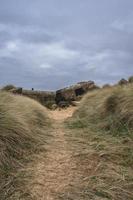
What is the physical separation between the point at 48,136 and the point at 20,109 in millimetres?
1086

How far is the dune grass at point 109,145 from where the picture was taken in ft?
18.3

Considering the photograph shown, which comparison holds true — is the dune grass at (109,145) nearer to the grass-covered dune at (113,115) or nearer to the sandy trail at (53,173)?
the grass-covered dune at (113,115)

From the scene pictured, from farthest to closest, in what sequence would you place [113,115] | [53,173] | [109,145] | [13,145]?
[113,115], [109,145], [13,145], [53,173]

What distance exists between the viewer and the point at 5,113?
7.81 metres

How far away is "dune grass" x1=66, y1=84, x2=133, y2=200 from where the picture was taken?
18.3 feet

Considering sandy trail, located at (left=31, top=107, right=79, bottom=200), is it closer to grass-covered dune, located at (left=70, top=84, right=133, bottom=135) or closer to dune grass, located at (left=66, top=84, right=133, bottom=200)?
dune grass, located at (left=66, top=84, right=133, bottom=200)

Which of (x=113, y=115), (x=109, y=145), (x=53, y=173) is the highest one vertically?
(x=113, y=115)

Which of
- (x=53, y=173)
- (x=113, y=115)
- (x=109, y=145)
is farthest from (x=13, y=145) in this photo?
(x=113, y=115)

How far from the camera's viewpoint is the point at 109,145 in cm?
752

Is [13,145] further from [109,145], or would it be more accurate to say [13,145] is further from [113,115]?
[113,115]

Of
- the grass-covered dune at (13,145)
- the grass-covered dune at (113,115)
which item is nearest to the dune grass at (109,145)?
the grass-covered dune at (113,115)

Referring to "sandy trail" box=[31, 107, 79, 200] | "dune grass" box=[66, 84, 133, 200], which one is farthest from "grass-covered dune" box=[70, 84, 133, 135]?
"sandy trail" box=[31, 107, 79, 200]

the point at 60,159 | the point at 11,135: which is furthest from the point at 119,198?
the point at 11,135

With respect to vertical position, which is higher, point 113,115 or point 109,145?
point 113,115
